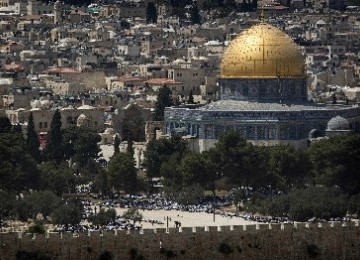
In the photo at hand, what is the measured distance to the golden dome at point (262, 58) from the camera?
359 ft

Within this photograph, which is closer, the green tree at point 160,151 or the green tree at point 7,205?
the green tree at point 7,205

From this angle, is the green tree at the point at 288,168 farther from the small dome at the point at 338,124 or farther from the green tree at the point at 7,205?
the green tree at the point at 7,205

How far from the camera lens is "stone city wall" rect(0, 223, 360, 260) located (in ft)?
196

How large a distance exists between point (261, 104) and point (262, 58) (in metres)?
2.09

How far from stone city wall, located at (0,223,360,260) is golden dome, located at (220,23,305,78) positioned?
46665 millimetres

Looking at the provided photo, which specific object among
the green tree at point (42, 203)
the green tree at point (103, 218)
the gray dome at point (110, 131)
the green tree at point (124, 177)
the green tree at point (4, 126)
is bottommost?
the gray dome at point (110, 131)

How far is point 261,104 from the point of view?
109750mm

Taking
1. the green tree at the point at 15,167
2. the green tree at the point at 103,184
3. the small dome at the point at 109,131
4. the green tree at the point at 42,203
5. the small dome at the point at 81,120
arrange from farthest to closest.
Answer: the small dome at the point at 81,120 → the small dome at the point at 109,131 → the green tree at the point at 103,184 → the green tree at the point at 15,167 → the green tree at the point at 42,203

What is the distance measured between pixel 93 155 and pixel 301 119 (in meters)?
10.3

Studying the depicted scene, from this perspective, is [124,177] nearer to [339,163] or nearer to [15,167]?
[15,167]

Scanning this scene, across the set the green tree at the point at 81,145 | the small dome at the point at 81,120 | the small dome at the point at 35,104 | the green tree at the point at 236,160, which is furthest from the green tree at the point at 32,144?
the small dome at the point at 35,104

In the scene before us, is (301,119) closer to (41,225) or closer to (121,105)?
(121,105)

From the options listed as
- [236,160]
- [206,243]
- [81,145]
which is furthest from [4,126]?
[206,243]

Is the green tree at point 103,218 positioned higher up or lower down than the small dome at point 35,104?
higher up
